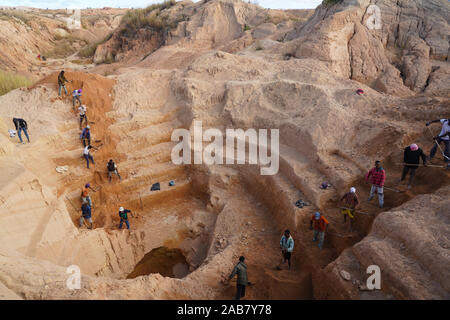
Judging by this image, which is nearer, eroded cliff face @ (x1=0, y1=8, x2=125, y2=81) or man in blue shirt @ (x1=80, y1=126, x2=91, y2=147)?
man in blue shirt @ (x1=80, y1=126, x2=91, y2=147)


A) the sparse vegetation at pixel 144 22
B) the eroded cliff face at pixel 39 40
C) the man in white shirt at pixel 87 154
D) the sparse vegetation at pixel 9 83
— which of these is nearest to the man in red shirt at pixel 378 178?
the man in white shirt at pixel 87 154

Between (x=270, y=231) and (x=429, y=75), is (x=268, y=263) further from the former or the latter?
(x=429, y=75)

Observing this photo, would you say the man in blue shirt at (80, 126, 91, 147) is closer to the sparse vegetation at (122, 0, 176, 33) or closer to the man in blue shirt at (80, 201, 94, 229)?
the man in blue shirt at (80, 201, 94, 229)

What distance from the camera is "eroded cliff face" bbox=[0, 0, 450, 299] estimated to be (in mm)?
5117

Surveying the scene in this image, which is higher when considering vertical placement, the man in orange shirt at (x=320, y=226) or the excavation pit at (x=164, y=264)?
the man in orange shirt at (x=320, y=226)

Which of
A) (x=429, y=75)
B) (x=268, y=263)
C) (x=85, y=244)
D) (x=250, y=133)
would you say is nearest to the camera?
(x=268, y=263)

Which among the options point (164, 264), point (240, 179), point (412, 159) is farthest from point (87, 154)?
point (412, 159)

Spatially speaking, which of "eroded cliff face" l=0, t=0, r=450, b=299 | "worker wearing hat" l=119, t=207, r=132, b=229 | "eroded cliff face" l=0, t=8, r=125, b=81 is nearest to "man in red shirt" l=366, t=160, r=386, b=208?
"eroded cliff face" l=0, t=0, r=450, b=299

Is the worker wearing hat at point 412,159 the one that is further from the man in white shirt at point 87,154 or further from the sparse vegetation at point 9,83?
the sparse vegetation at point 9,83

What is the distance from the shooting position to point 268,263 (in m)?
6.68

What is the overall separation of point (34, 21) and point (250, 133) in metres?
27.1

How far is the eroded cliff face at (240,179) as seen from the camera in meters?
5.12

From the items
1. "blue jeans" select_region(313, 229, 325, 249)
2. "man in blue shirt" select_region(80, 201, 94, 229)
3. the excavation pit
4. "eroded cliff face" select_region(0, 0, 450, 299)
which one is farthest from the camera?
the excavation pit
